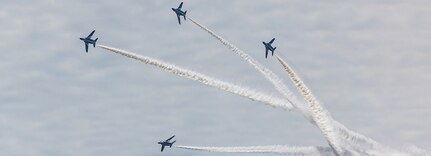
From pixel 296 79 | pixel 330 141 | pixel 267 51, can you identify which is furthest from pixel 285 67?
pixel 267 51

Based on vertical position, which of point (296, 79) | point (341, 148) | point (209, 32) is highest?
point (209, 32)

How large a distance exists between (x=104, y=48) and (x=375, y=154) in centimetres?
5496

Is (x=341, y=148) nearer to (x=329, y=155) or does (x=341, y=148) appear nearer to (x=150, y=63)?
(x=329, y=155)

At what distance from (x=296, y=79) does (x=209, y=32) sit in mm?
20541

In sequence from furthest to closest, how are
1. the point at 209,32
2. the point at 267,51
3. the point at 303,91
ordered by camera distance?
the point at 267,51 < the point at 209,32 < the point at 303,91

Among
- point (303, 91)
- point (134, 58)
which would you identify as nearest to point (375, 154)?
Result: point (303, 91)

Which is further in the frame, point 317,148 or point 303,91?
point 317,148

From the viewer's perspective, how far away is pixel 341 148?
15375 centimetres

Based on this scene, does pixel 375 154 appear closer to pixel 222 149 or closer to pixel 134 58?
pixel 222 149

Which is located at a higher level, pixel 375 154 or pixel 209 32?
pixel 209 32

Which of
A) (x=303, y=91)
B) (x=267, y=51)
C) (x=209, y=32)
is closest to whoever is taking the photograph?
(x=303, y=91)

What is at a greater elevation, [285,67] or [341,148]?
[285,67]

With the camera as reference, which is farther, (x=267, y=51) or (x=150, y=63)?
(x=267, y=51)

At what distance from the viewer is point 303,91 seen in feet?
494
